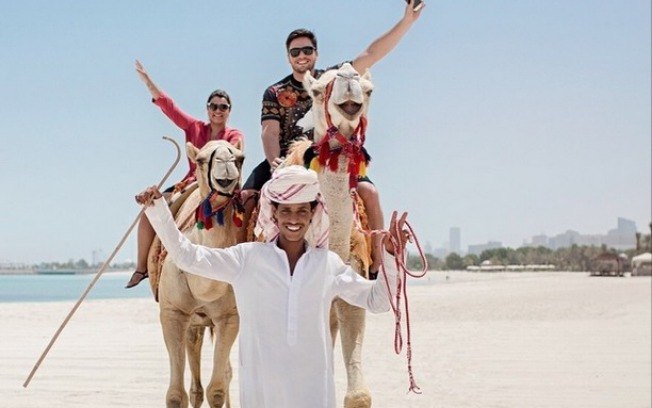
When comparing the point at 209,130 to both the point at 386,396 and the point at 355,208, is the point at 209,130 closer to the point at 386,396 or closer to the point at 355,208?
the point at 355,208

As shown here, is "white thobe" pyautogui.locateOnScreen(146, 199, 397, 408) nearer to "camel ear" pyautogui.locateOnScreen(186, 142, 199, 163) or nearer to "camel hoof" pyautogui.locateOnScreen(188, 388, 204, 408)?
"camel ear" pyautogui.locateOnScreen(186, 142, 199, 163)

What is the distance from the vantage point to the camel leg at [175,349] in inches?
246

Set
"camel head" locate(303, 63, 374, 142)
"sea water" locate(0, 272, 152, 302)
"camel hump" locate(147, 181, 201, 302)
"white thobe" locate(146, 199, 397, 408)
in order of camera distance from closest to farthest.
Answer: "white thobe" locate(146, 199, 397, 408)
"camel head" locate(303, 63, 374, 142)
"camel hump" locate(147, 181, 201, 302)
"sea water" locate(0, 272, 152, 302)

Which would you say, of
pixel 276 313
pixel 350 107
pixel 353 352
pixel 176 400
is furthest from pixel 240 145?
pixel 276 313

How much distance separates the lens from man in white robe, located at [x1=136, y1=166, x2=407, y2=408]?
3.64 meters

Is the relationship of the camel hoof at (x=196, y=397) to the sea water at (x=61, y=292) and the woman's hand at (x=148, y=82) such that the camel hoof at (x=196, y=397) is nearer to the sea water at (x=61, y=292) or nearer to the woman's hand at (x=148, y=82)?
the woman's hand at (x=148, y=82)

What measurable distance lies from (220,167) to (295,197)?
8.02 ft

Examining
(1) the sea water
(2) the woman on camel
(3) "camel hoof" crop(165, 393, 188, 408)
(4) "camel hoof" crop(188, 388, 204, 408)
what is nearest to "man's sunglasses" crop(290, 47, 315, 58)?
(2) the woman on camel

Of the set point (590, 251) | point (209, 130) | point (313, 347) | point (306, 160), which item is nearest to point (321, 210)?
point (313, 347)

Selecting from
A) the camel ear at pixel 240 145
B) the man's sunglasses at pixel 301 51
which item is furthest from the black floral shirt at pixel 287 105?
the camel ear at pixel 240 145

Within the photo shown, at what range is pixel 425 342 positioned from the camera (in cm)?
1611

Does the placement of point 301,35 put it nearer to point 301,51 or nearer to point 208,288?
point 301,51

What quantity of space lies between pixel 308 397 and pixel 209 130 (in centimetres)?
423

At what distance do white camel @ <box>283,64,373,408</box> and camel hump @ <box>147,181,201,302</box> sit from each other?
185cm
